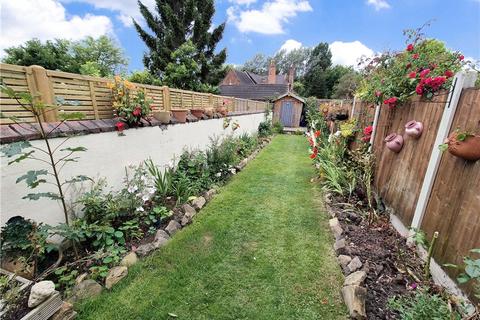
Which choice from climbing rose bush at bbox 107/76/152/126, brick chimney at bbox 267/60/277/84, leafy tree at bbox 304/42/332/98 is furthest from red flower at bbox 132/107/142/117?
leafy tree at bbox 304/42/332/98

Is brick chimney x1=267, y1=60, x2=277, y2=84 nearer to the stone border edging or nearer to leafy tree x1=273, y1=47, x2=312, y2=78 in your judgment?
leafy tree x1=273, y1=47, x2=312, y2=78

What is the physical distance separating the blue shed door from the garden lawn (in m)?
13.0

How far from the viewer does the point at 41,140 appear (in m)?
2.09

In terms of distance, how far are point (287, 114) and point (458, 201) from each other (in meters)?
14.8

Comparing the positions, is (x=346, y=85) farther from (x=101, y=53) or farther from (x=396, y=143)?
(x=101, y=53)

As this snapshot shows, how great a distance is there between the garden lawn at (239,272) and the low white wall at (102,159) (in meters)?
1.07

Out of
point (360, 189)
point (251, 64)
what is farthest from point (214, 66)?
point (251, 64)

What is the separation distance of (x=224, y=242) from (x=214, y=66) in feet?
52.0

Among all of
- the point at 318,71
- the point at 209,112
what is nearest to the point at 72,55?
the point at 209,112

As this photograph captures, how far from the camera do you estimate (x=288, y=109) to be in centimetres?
1598

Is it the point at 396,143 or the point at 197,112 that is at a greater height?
the point at 197,112

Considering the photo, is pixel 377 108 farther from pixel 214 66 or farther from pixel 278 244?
pixel 214 66

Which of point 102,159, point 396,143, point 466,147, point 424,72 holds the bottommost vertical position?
point 102,159

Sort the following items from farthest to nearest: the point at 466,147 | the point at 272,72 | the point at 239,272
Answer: the point at 272,72
the point at 239,272
the point at 466,147
